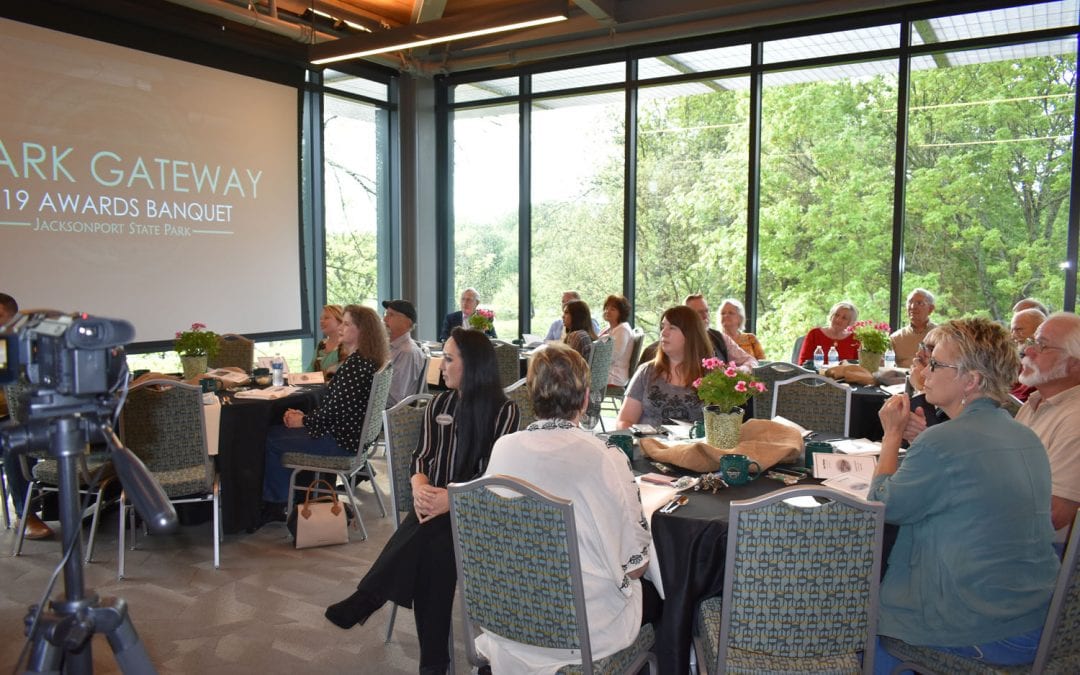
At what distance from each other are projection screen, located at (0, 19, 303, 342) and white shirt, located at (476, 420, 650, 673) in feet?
18.5

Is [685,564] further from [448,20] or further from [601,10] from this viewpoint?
[601,10]

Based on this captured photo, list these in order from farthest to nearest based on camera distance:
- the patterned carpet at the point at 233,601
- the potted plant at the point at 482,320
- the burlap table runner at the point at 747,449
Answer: the potted plant at the point at 482,320 < the patterned carpet at the point at 233,601 < the burlap table runner at the point at 747,449

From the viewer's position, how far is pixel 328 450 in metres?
4.66

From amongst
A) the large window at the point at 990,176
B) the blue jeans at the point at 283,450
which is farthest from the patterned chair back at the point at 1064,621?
the large window at the point at 990,176

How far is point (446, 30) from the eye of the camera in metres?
6.87

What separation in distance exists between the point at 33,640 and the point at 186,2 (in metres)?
6.99

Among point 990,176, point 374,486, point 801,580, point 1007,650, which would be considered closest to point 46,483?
point 374,486

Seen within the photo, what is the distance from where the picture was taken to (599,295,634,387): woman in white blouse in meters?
7.33

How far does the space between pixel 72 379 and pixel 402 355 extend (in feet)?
14.3

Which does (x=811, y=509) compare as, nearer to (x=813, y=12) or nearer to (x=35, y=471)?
(x=35, y=471)

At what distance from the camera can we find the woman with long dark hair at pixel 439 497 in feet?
9.01

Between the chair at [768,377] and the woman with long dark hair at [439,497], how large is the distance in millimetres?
2434

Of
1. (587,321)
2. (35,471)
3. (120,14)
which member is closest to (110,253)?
(120,14)

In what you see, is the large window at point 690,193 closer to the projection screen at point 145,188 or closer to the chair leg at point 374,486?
the projection screen at point 145,188
